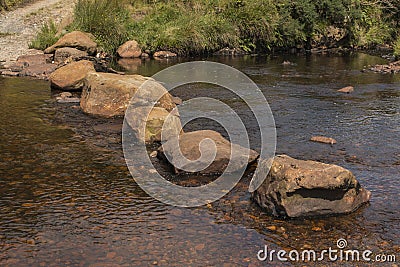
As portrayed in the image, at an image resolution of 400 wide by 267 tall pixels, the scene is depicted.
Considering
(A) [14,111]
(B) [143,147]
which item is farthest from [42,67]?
(B) [143,147]

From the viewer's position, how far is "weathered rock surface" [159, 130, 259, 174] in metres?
7.65

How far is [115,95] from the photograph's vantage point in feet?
36.6

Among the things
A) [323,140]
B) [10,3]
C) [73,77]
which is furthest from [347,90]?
[10,3]

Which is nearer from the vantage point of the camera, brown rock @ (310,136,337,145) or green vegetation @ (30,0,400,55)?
brown rock @ (310,136,337,145)

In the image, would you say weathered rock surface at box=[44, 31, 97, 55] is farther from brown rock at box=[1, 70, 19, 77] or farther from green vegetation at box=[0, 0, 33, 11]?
green vegetation at box=[0, 0, 33, 11]

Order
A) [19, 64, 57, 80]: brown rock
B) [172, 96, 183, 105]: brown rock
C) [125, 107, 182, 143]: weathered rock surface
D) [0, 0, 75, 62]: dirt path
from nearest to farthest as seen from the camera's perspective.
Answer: [125, 107, 182, 143]: weathered rock surface, [172, 96, 183, 105]: brown rock, [19, 64, 57, 80]: brown rock, [0, 0, 75, 62]: dirt path

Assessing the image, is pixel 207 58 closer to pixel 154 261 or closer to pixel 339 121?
pixel 339 121

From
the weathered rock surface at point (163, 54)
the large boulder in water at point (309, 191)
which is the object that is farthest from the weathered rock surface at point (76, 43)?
the large boulder in water at point (309, 191)

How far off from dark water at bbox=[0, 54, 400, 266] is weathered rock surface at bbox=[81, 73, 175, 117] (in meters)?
0.31

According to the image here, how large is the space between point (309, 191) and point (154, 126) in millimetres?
3974

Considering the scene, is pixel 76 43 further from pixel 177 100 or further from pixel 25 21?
pixel 177 100

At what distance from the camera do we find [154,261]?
523 cm

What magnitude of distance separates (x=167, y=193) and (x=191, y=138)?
1.50 m

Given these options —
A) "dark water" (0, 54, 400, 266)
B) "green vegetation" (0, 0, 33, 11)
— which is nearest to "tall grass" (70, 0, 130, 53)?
"green vegetation" (0, 0, 33, 11)
